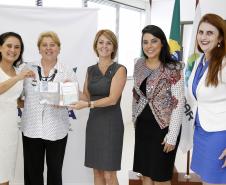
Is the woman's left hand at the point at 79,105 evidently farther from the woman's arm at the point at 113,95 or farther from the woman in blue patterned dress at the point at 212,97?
the woman in blue patterned dress at the point at 212,97

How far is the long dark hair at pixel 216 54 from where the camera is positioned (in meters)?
1.76

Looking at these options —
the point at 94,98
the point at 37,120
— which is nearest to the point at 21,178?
the point at 37,120

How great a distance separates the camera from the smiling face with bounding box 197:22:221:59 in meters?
1.80

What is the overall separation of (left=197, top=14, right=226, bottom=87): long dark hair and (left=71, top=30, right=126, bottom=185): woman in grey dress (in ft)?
2.19

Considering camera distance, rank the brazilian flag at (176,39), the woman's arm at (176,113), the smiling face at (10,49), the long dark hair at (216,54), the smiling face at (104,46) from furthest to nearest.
A: 1. the brazilian flag at (176,39)
2. the smiling face at (104,46)
3. the smiling face at (10,49)
4. the woman's arm at (176,113)
5. the long dark hair at (216,54)

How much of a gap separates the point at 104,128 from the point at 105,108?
149mm

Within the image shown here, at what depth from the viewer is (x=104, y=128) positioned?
7.36 ft

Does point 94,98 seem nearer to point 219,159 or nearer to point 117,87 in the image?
point 117,87

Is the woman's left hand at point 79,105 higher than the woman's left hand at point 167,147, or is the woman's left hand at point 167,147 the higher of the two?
the woman's left hand at point 79,105

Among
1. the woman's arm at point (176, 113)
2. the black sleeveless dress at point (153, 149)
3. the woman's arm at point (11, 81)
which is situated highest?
the woman's arm at point (11, 81)

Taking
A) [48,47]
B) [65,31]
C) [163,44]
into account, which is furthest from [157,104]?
[65,31]

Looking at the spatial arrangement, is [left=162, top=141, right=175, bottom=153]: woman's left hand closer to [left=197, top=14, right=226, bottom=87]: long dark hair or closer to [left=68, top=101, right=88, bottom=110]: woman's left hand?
[left=197, top=14, right=226, bottom=87]: long dark hair

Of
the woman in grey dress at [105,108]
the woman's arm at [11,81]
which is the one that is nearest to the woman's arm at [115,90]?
the woman in grey dress at [105,108]

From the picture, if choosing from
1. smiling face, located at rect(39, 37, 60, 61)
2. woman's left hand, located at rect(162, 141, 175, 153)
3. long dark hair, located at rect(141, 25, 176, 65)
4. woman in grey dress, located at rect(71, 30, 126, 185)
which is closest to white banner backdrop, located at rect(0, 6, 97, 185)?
woman in grey dress, located at rect(71, 30, 126, 185)
